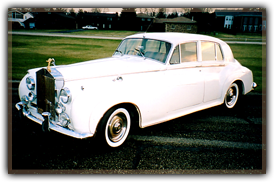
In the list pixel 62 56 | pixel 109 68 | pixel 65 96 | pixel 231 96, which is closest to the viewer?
pixel 65 96

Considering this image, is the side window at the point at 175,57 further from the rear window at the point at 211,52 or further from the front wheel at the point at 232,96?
the front wheel at the point at 232,96

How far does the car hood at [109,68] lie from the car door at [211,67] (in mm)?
1199

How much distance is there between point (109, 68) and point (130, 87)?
506mm

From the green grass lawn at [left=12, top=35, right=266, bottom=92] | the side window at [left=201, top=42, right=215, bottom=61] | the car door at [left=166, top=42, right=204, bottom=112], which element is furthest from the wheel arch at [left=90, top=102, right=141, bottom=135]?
the green grass lawn at [left=12, top=35, right=266, bottom=92]

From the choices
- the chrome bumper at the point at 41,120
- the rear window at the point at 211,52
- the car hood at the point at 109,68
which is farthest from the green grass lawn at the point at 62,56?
the car hood at the point at 109,68

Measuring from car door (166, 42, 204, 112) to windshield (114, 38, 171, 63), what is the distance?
0.20m

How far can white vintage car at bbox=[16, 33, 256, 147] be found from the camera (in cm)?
293

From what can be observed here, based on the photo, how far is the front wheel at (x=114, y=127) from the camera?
3064mm

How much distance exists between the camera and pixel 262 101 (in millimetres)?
6066

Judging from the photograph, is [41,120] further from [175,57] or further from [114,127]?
[175,57]

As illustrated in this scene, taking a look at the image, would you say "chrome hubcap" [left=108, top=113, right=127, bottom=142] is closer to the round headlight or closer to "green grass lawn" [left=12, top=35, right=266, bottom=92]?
the round headlight

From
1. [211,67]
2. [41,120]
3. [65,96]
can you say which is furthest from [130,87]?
[211,67]

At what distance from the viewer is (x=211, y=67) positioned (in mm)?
4488

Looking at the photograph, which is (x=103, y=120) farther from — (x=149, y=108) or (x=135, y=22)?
(x=135, y=22)
